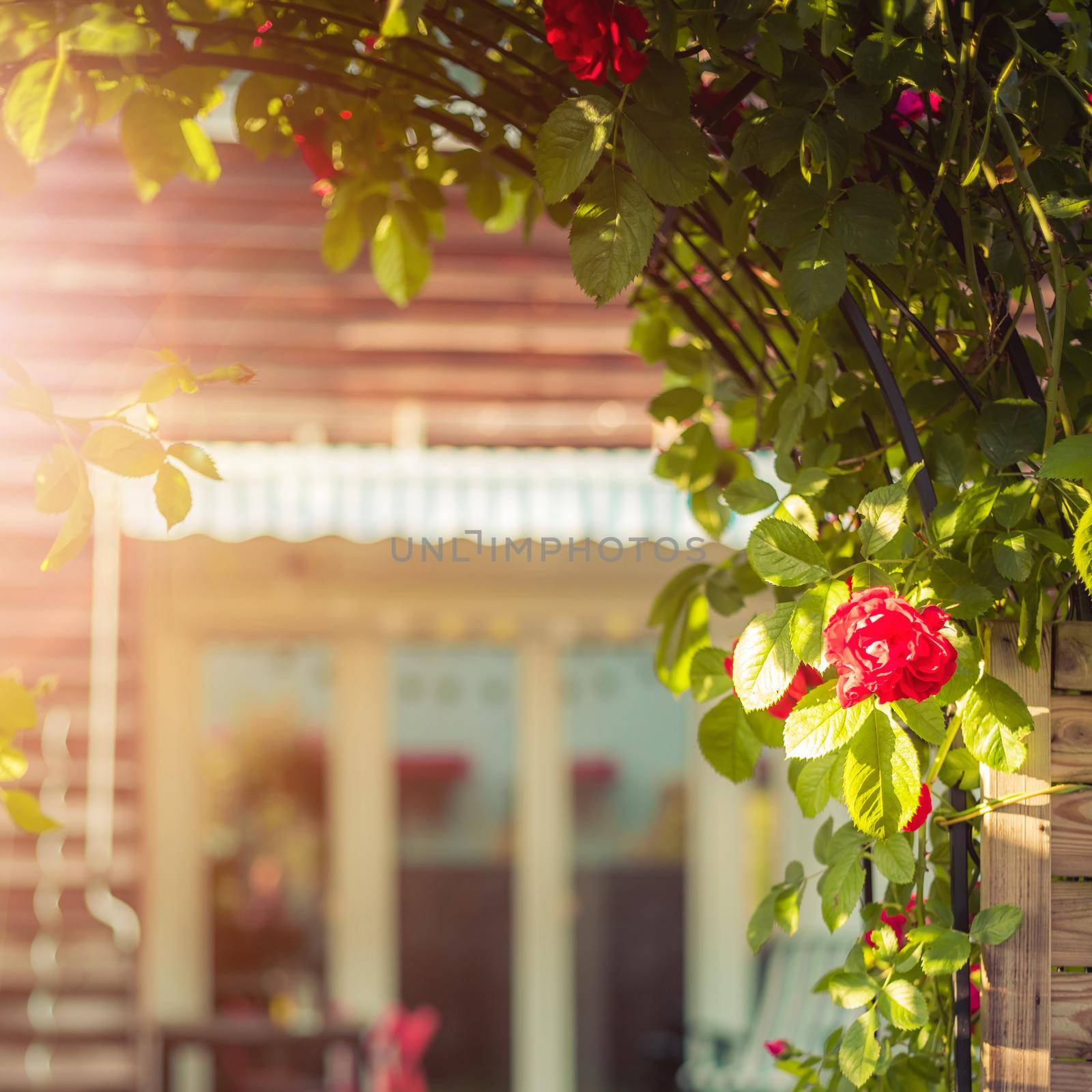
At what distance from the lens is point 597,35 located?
0.87 metres

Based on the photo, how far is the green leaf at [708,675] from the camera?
3.77ft

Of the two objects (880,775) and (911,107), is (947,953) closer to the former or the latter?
(880,775)

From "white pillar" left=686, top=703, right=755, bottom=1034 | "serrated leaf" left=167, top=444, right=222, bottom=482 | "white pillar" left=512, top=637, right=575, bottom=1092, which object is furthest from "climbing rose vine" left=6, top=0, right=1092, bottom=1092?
"white pillar" left=686, top=703, right=755, bottom=1034

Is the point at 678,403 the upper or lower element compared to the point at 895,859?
upper

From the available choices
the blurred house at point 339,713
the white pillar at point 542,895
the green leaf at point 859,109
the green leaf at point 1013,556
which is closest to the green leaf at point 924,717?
the green leaf at point 1013,556

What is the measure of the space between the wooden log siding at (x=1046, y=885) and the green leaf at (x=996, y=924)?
17mm

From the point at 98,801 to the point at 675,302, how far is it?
184 inches

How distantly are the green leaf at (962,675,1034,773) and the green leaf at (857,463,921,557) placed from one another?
141 millimetres

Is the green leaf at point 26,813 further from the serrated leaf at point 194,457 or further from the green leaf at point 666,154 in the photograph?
the green leaf at point 666,154

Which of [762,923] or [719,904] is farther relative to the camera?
[719,904]

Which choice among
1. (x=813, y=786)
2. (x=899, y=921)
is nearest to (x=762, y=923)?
(x=899, y=921)

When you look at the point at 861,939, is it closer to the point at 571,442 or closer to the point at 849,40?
the point at 849,40

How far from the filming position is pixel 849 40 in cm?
98

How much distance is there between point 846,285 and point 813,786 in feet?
1.46
